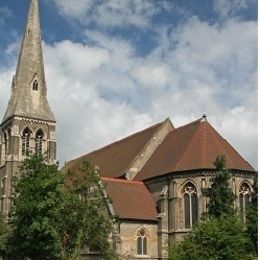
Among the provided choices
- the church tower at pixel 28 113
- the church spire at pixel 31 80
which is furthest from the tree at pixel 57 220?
the church spire at pixel 31 80

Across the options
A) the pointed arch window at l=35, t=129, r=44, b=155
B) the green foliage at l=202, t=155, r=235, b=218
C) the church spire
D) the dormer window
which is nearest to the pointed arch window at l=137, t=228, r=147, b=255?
the green foliage at l=202, t=155, r=235, b=218

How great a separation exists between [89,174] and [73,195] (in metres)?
1.84

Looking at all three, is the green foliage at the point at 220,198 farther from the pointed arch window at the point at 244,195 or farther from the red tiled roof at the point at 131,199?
the red tiled roof at the point at 131,199

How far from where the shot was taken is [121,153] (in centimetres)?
5969

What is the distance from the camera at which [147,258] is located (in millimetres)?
47406

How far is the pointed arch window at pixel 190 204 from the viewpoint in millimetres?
48000

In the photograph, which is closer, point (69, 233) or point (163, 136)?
point (69, 233)

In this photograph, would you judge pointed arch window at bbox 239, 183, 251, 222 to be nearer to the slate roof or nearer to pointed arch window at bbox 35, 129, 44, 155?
the slate roof

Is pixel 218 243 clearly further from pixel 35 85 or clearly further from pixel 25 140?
pixel 35 85

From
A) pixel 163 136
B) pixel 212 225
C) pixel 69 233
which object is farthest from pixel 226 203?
pixel 163 136

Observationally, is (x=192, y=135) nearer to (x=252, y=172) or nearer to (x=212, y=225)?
(x=252, y=172)

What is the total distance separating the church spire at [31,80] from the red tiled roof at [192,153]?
67.1 feet

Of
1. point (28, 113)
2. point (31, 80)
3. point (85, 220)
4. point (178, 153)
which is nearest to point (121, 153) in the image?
point (178, 153)

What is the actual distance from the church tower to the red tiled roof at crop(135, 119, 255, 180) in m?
17.6
